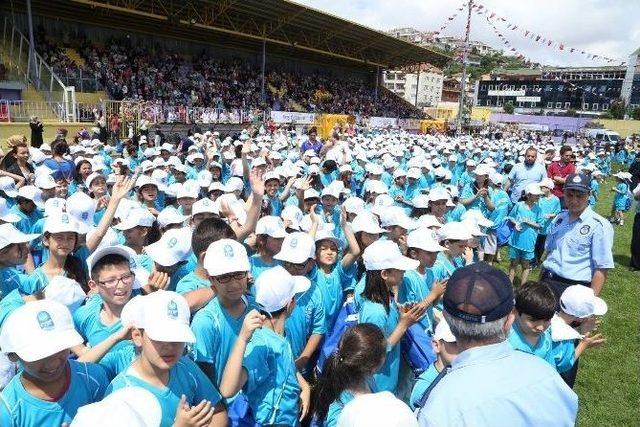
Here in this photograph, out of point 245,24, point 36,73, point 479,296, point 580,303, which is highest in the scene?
point 245,24

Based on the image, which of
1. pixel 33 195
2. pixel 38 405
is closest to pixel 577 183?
pixel 38 405

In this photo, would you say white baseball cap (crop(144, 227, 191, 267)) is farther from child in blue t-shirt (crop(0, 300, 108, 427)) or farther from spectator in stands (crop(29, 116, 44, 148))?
spectator in stands (crop(29, 116, 44, 148))

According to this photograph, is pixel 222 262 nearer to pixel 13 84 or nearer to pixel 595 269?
pixel 595 269

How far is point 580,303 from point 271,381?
92.8 inches

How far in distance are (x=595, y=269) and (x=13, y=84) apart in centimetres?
2160

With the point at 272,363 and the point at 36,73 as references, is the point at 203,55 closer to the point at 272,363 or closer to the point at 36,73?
the point at 36,73

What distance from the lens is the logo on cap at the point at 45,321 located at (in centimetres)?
209

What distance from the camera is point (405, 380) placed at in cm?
367

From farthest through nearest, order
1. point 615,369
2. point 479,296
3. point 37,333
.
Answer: point 615,369
point 37,333
point 479,296

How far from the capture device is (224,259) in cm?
276

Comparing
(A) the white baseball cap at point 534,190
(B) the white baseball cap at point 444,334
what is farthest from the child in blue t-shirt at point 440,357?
(A) the white baseball cap at point 534,190

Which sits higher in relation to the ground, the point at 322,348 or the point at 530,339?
the point at 530,339

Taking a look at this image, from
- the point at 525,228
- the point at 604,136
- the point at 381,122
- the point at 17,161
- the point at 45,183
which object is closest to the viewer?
the point at 45,183

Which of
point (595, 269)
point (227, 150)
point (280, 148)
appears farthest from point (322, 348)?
point (280, 148)
